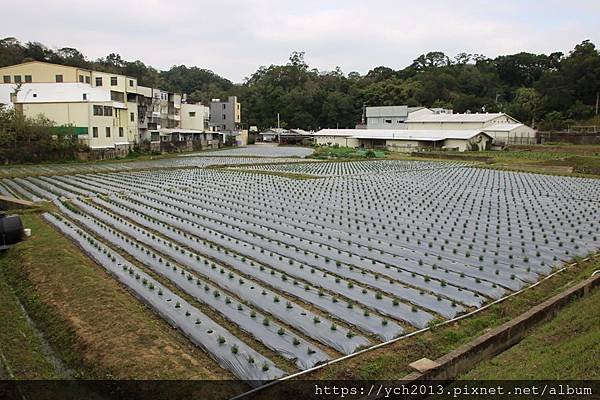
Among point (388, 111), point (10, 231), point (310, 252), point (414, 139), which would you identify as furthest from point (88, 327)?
point (388, 111)

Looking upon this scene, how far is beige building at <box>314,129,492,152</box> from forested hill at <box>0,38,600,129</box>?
12683 mm

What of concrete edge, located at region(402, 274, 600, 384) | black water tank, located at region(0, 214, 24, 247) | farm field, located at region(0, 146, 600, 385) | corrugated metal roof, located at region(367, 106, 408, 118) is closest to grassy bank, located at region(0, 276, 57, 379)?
farm field, located at region(0, 146, 600, 385)

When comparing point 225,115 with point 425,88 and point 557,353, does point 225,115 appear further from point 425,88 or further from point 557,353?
point 557,353

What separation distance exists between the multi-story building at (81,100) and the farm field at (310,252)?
18.6 m

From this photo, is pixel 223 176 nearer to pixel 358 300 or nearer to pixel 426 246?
pixel 426 246

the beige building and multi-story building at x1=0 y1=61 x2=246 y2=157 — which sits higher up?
Answer: multi-story building at x1=0 y1=61 x2=246 y2=157

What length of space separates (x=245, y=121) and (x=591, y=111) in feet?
184

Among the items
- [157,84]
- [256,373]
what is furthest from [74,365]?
[157,84]

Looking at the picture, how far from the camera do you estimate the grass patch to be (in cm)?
457

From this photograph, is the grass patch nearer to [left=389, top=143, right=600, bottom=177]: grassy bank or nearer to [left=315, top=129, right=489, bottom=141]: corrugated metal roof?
[left=389, top=143, right=600, bottom=177]: grassy bank

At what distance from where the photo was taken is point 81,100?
1526 inches

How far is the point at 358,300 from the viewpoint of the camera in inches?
298

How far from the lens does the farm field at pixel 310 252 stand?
652 cm

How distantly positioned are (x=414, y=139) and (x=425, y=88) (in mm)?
28899
